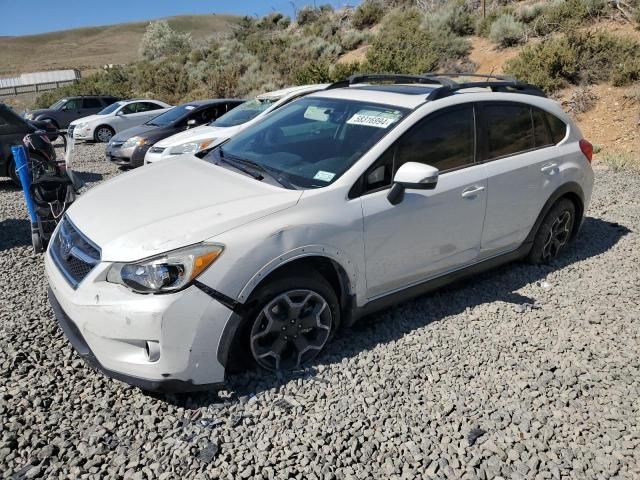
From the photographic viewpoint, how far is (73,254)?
10.2 feet

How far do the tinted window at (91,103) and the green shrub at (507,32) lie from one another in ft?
49.6

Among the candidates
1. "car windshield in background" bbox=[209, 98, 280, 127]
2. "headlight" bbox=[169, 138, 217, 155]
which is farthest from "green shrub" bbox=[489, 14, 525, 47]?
"headlight" bbox=[169, 138, 217, 155]

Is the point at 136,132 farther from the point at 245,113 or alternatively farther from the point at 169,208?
the point at 169,208

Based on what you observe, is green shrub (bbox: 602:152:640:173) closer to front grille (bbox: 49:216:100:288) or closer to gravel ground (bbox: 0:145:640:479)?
gravel ground (bbox: 0:145:640:479)

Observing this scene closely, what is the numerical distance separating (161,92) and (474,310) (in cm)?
2860

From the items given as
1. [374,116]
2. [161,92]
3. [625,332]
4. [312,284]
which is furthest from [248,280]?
[161,92]

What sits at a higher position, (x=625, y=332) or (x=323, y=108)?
(x=323, y=108)

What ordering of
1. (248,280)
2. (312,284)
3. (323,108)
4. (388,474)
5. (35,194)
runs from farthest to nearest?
(35,194)
(323,108)
(312,284)
(248,280)
(388,474)

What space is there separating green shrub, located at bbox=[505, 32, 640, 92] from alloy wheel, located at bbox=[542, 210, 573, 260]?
8.77m

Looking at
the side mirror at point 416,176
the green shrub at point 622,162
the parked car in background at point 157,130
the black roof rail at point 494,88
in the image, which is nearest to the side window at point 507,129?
the black roof rail at point 494,88

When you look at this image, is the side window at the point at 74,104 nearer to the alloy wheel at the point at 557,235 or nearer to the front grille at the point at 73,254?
the front grille at the point at 73,254

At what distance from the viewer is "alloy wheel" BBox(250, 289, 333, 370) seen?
315 centimetres

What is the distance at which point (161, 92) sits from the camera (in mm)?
29453

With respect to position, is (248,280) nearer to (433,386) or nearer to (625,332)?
(433,386)
